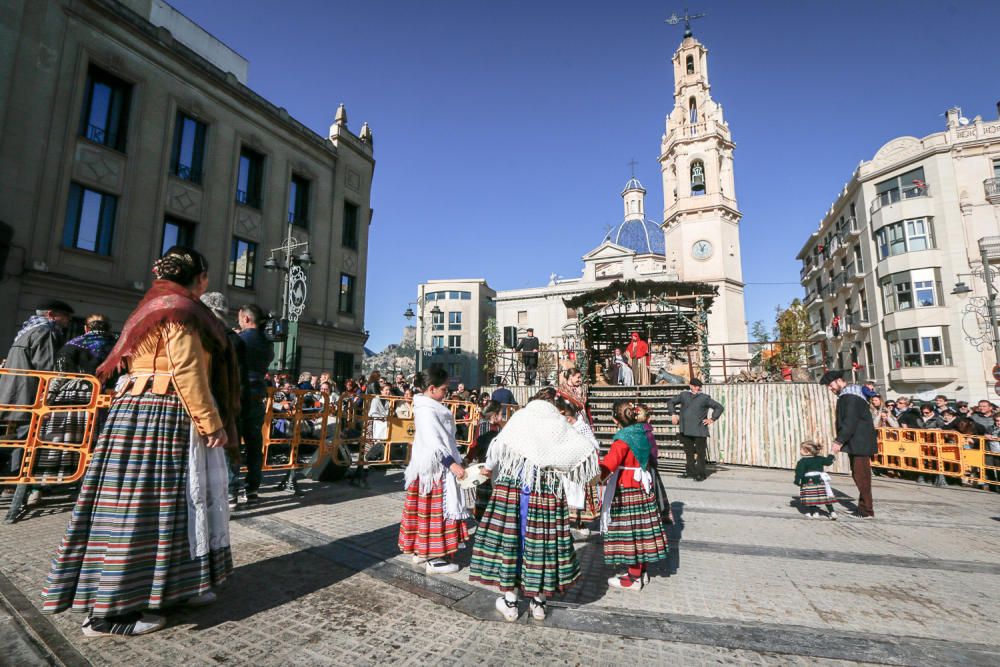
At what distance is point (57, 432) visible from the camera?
4602 mm

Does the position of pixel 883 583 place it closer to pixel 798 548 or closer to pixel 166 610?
pixel 798 548

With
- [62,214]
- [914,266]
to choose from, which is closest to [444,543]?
[62,214]

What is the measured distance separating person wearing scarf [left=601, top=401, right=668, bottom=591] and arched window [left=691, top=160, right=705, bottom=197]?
149 ft

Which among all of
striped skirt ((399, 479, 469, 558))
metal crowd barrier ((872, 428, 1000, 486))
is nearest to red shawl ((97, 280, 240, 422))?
striped skirt ((399, 479, 469, 558))

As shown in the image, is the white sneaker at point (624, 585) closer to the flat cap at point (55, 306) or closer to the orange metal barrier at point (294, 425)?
the orange metal barrier at point (294, 425)

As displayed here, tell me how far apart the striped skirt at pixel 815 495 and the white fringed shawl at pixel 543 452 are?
4.63 meters

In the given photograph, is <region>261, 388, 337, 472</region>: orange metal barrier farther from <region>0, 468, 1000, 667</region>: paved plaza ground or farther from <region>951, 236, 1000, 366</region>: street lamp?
<region>951, 236, 1000, 366</region>: street lamp

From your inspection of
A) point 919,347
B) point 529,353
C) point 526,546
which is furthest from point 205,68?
point 919,347

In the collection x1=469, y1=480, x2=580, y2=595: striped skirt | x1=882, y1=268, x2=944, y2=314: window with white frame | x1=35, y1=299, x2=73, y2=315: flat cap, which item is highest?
x1=882, y1=268, x2=944, y2=314: window with white frame

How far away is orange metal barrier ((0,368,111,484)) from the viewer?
14.4ft

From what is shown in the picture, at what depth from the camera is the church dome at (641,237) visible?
227 ft

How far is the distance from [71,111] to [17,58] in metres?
1.45

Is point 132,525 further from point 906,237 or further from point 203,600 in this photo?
point 906,237

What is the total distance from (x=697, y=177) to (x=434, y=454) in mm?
47024
